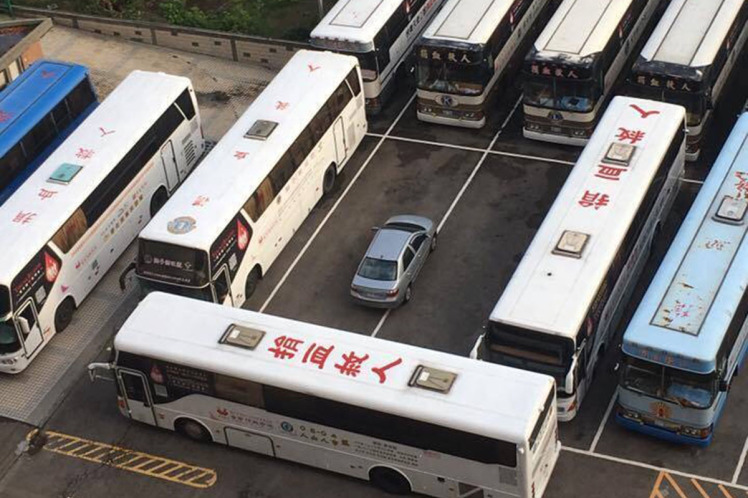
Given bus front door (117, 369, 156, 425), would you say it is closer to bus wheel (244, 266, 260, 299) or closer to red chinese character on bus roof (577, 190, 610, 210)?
bus wheel (244, 266, 260, 299)

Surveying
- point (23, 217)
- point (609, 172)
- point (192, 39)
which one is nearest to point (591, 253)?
point (609, 172)

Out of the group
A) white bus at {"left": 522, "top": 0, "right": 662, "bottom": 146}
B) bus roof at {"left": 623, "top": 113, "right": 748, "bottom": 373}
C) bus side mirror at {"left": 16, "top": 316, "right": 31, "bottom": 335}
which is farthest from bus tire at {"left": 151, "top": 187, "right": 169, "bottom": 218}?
bus roof at {"left": 623, "top": 113, "right": 748, "bottom": 373}

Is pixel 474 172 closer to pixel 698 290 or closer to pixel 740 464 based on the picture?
pixel 698 290

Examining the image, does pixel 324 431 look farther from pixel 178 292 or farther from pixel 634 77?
pixel 634 77

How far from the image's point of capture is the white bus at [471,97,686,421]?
27.7 m

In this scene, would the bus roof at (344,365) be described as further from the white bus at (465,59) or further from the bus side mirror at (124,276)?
the white bus at (465,59)

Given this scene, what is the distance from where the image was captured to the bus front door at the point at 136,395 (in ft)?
94.8

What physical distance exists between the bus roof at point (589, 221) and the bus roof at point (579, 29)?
3.53 meters

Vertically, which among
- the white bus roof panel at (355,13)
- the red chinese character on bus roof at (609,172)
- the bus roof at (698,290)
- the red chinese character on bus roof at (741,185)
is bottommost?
the bus roof at (698,290)

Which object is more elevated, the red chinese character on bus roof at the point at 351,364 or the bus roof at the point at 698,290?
the bus roof at the point at 698,290

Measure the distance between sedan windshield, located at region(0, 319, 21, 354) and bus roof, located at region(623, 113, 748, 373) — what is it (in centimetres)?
1595

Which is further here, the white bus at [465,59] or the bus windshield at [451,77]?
the bus windshield at [451,77]

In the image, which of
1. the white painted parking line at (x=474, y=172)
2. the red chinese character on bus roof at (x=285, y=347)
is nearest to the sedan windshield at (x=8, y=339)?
the red chinese character on bus roof at (x=285, y=347)

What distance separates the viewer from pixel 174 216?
3216cm
